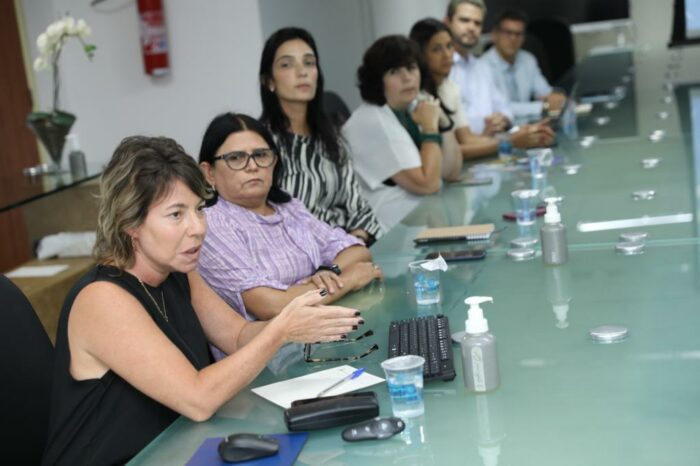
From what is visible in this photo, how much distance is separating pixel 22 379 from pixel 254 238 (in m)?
0.76

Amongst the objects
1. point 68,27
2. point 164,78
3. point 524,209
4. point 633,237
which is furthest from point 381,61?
point 164,78

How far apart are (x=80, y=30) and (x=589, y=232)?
265 centimetres

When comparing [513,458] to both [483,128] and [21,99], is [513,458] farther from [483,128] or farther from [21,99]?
[21,99]

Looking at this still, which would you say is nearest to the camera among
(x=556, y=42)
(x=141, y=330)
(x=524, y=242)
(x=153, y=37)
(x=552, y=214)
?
(x=141, y=330)

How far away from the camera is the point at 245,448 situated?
4.65 ft

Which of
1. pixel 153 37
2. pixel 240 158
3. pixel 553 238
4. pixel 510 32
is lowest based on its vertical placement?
pixel 553 238

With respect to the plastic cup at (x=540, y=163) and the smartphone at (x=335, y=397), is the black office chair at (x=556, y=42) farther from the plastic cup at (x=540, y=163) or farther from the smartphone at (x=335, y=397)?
the smartphone at (x=335, y=397)

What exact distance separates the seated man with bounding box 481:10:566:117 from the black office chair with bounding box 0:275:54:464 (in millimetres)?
4007

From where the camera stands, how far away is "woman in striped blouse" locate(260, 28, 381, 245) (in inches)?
128

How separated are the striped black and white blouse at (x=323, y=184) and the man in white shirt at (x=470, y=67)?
6.03 feet

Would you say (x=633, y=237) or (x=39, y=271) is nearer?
(x=633, y=237)

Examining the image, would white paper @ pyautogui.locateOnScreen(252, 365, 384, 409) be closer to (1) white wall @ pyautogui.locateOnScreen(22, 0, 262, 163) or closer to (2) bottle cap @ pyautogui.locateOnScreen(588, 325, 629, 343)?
(2) bottle cap @ pyautogui.locateOnScreen(588, 325, 629, 343)

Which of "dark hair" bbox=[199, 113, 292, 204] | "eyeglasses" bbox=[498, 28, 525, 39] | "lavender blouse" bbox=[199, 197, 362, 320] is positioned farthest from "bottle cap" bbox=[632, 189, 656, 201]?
"eyeglasses" bbox=[498, 28, 525, 39]

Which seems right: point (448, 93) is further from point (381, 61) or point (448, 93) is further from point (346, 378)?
point (346, 378)
